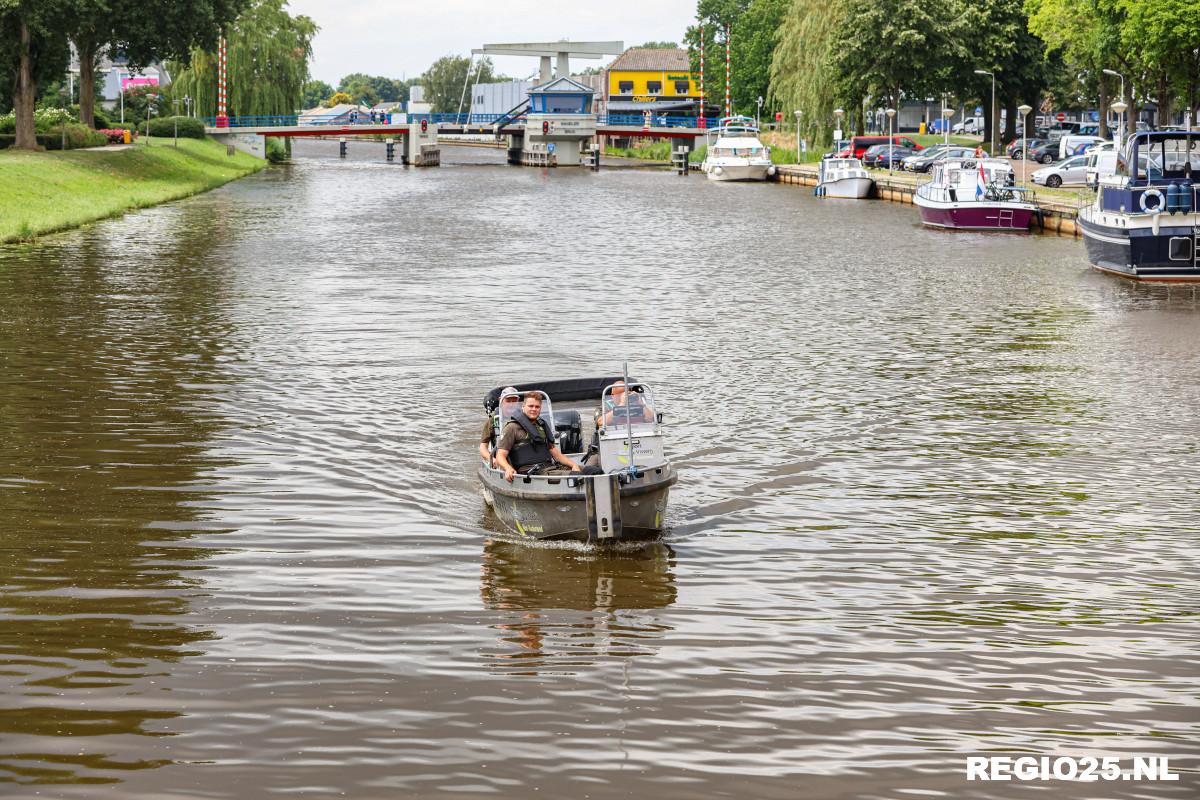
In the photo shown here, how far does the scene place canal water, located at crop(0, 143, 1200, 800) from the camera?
471 inches

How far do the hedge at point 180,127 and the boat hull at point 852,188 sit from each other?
1850 inches

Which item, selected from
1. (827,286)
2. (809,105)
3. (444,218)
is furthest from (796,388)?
(809,105)

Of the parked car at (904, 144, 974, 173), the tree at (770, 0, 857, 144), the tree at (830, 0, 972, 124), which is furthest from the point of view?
the tree at (770, 0, 857, 144)

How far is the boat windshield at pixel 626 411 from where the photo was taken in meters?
18.1

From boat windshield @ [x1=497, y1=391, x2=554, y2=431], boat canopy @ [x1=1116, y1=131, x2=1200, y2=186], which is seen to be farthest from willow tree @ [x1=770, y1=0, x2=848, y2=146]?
boat windshield @ [x1=497, y1=391, x2=554, y2=431]

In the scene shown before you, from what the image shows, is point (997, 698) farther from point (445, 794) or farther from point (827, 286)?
point (827, 286)

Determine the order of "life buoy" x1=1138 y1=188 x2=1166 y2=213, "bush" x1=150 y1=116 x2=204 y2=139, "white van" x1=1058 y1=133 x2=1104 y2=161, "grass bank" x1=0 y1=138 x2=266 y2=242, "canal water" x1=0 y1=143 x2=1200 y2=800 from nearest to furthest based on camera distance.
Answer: "canal water" x1=0 y1=143 x2=1200 y2=800 < "life buoy" x1=1138 y1=188 x2=1166 y2=213 < "grass bank" x1=0 y1=138 x2=266 y2=242 < "white van" x1=1058 y1=133 x2=1104 y2=161 < "bush" x1=150 y1=116 x2=204 y2=139

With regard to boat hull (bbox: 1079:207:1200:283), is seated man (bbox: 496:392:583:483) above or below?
below

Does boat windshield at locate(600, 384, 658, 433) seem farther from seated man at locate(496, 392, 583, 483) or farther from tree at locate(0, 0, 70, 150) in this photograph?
tree at locate(0, 0, 70, 150)

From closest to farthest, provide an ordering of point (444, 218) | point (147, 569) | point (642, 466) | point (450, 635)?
point (450, 635), point (147, 569), point (642, 466), point (444, 218)

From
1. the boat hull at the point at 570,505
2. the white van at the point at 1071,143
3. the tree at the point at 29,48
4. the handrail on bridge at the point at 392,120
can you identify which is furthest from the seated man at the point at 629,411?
the handrail on bridge at the point at 392,120

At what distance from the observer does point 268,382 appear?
91.0ft

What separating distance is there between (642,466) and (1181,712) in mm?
6832

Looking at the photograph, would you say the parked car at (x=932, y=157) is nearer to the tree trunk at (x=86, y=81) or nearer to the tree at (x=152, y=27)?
the tree at (x=152, y=27)
